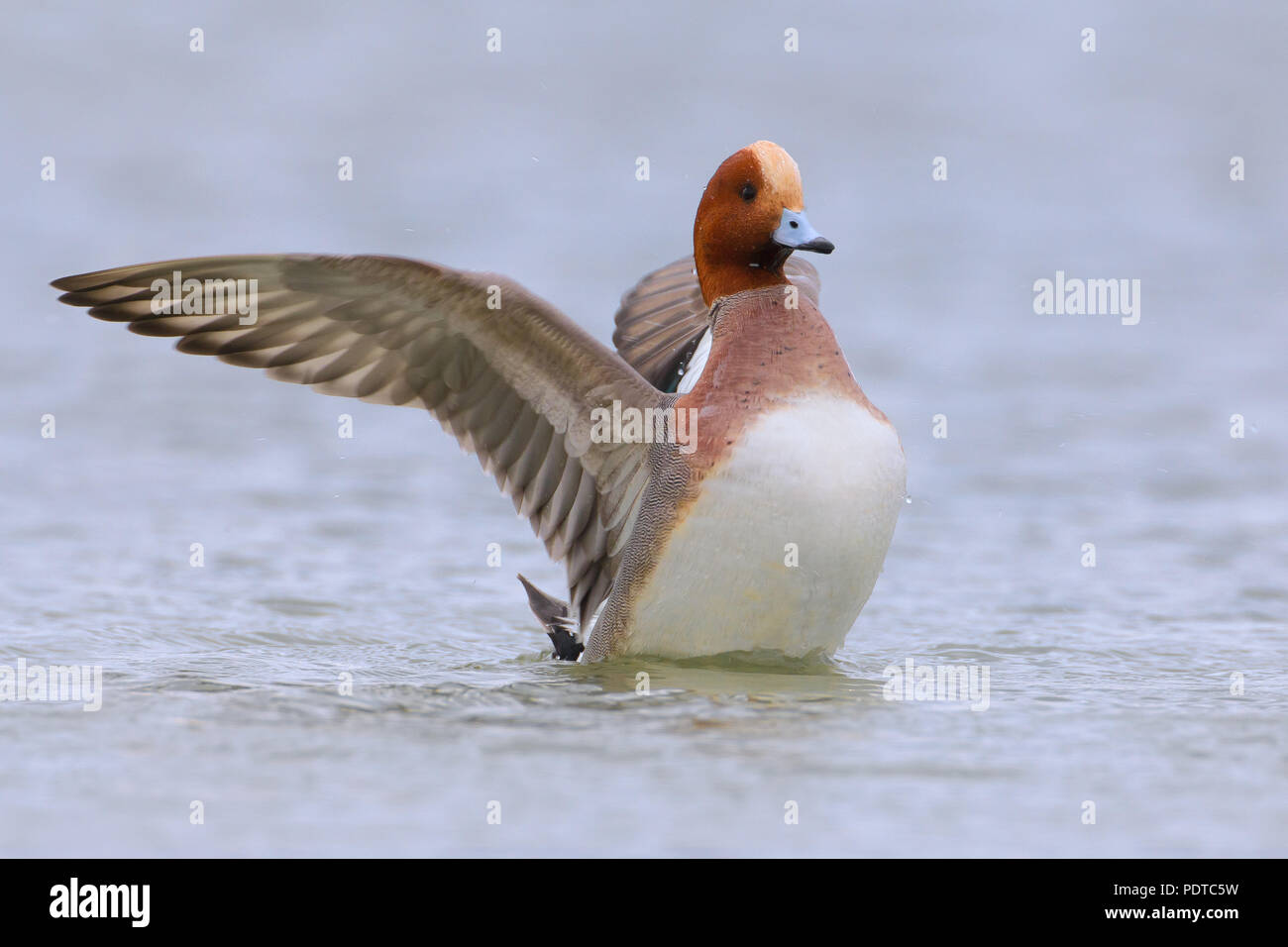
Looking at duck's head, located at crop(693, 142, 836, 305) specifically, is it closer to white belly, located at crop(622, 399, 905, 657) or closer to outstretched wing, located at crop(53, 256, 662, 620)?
outstretched wing, located at crop(53, 256, 662, 620)

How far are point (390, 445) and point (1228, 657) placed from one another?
530 cm

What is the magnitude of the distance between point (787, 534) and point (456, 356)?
1308 millimetres

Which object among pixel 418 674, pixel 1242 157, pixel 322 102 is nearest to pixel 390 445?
pixel 418 674

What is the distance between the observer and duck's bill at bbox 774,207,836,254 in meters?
5.17

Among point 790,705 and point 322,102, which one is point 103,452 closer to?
point 790,705

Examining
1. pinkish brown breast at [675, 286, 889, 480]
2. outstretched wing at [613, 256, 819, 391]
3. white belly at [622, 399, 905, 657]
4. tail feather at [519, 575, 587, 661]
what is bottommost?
tail feather at [519, 575, 587, 661]

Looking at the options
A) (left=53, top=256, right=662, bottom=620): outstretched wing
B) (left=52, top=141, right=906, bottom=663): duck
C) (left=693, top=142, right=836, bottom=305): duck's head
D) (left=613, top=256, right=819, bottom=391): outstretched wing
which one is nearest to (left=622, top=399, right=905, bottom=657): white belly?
(left=52, top=141, right=906, bottom=663): duck

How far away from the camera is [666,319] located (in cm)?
688

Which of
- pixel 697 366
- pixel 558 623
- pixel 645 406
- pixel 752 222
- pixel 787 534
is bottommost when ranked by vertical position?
pixel 558 623

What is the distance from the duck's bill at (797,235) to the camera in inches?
204

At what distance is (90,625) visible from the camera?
621cm

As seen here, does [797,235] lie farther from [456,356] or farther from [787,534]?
[456,356]

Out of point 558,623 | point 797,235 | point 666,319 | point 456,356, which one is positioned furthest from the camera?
point 666,319

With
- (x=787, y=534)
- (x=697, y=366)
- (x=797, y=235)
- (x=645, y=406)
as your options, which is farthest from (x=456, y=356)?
(x=787, y=534)
